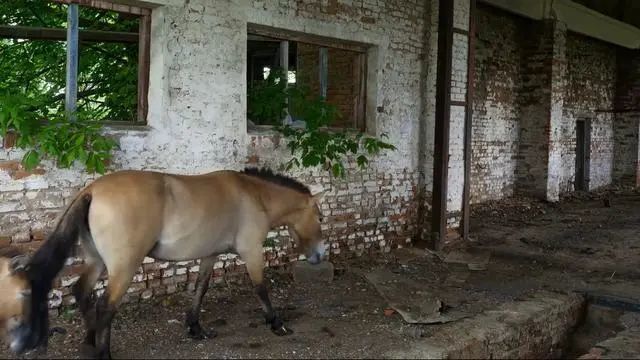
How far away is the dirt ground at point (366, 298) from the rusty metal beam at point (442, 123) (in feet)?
1.60

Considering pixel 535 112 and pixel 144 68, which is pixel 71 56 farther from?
pixel 535 112

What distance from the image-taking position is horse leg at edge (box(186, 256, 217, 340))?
462 centimetres

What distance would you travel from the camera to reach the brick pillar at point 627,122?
1666cm

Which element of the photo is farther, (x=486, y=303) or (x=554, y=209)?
(x=554, y=209)

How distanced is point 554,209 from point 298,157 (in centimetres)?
746

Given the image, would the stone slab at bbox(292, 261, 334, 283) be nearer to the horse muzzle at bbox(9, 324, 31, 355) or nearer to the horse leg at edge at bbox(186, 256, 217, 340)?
the horse leg at edge at bbox(186, 256, 217, 340)

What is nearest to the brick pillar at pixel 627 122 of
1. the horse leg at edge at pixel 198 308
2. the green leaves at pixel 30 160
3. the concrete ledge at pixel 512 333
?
the concrete ledge at pixel 512 333

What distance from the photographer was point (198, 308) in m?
4.64

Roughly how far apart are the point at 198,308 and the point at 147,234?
938mm

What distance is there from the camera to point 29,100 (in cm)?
Answer: 451

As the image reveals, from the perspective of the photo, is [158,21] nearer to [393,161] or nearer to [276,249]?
[276,249]

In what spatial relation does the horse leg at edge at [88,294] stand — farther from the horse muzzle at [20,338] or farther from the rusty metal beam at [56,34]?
the rusty metal beam at [56,34]

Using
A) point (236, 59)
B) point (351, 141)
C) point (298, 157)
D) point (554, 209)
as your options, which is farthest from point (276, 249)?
point (554, 209)

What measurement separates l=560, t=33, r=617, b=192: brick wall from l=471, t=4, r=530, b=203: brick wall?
2.00 m
